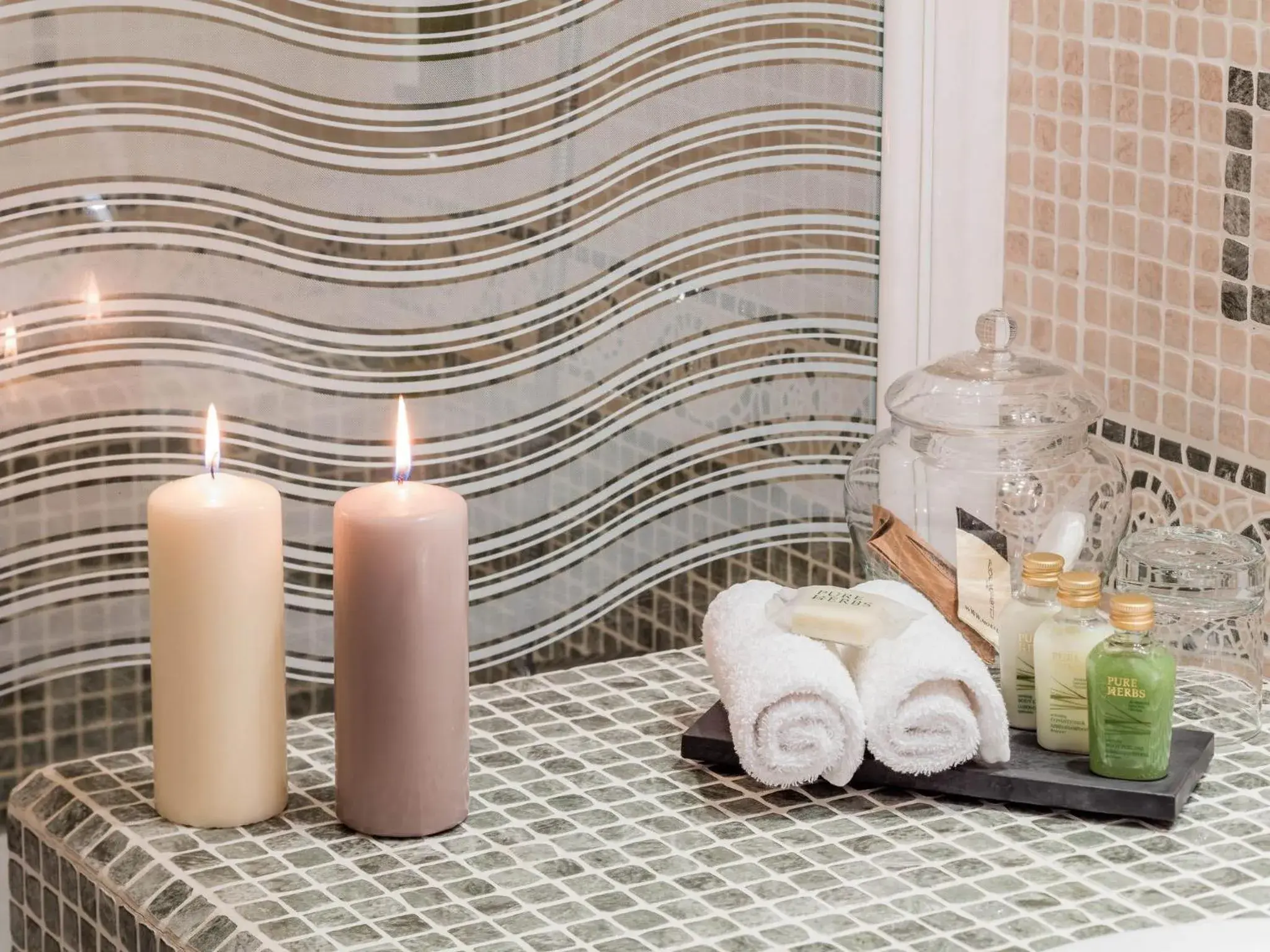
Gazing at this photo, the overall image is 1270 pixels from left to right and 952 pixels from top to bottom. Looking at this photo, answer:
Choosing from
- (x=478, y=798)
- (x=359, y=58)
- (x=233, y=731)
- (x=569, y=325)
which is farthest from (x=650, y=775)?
(x=359, y=58)

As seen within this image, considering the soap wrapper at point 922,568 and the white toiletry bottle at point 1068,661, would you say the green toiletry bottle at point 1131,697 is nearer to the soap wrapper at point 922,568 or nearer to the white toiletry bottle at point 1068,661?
the white toiletry bottle at point 1068,661

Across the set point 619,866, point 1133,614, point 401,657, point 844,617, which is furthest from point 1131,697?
point 401,657

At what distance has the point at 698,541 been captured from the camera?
4.58 ft

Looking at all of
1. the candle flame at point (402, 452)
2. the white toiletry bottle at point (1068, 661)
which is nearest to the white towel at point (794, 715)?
the white toiletry bottle at point (1068, 661)

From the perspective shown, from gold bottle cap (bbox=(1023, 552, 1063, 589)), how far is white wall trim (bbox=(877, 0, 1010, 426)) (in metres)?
0.35

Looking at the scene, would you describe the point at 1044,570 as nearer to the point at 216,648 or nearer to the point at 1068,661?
the point at 1068,661

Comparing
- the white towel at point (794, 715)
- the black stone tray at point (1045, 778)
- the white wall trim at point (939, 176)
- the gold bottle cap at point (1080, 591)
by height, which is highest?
the white wall trim at point (939, 176)

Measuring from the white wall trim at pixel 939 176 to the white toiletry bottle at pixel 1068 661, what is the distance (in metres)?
0.39

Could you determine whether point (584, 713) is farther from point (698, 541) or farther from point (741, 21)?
point (741, 21)

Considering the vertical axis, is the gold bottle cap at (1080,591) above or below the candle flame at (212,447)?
below

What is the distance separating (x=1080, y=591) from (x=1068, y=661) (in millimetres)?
47

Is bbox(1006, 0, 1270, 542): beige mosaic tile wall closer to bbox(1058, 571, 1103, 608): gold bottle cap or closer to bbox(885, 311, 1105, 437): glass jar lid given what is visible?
bbox(885, 311, 1105, 437): glass jar lid

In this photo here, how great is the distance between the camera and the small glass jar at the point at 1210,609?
119 cm

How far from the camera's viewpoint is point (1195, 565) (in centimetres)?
119
